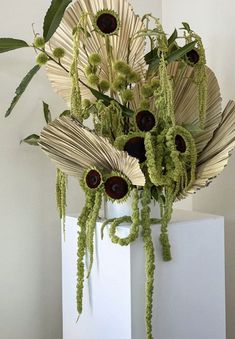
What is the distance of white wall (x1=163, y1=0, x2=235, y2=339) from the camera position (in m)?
1.28

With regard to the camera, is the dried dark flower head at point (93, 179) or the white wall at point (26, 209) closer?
the dried dark flower head at point (93, 179)

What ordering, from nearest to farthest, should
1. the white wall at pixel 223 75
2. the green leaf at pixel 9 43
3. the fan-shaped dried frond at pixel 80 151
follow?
the fan-shaped dried frond at pixel 80 151, the green leaf at pixel 9 43, the white wall at pixel 223 75

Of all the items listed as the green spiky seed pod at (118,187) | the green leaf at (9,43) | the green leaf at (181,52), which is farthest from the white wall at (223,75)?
the green leaf at (9,43)

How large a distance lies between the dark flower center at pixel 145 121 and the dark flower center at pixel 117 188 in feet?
0.41

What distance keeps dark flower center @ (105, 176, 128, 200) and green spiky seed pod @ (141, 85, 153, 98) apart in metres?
0.23

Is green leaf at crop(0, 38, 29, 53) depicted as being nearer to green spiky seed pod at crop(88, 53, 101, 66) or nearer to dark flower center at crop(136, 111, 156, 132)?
green spiky seed pod at crop(88, 53, 101, 66)

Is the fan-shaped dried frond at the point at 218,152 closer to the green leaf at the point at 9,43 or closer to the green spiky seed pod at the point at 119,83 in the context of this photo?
the green spiky seed pod at the point at 119,83

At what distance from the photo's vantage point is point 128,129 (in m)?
1.00

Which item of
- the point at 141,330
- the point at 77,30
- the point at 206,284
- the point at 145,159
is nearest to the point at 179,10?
the point at 77,30

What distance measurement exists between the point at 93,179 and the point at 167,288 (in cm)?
32

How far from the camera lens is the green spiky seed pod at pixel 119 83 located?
3.17 ft

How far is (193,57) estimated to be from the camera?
0.98 metres

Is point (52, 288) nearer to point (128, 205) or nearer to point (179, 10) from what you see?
point (128, 205)

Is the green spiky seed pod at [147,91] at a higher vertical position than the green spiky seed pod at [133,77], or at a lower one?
lower
